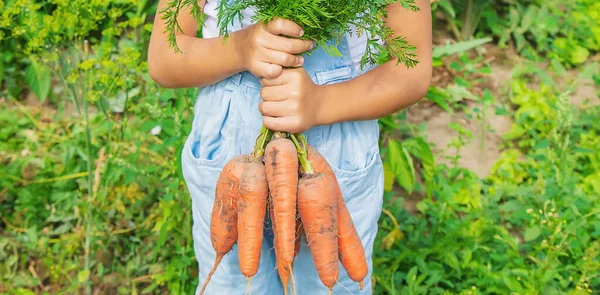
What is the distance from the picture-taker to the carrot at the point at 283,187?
1.35 meters

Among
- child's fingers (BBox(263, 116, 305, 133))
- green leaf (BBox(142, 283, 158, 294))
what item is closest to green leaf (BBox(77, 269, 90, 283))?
green leaf (BBox(142, 283, 158, 294))

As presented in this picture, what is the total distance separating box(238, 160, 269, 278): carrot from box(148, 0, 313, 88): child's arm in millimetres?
197

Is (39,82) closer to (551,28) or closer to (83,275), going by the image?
(83,275)

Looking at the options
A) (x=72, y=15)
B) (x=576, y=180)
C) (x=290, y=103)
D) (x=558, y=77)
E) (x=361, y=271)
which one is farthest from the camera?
(x=558, y=77)

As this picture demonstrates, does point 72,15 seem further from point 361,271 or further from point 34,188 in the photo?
point 361,271

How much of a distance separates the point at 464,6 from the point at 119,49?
174 cm

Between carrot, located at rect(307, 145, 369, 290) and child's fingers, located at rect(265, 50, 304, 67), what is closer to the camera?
child's fingers, located at rect(265, 50, 304, 67)

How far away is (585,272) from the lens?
2.13 metres

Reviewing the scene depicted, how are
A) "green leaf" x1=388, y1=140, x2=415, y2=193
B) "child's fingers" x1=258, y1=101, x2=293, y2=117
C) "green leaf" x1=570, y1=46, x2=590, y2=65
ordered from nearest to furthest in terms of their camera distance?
"child's fingers" x1=258, y1=101, x2=293, y2=117 → "green leaf" x1=388, y1=140, x2=415, y2=193 → "green leaf" x1=570, y1=46, x2=590, y2=65

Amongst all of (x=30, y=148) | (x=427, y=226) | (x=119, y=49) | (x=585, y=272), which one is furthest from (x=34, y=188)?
(x=585, y=272)

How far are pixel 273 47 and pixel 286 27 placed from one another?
5 cm

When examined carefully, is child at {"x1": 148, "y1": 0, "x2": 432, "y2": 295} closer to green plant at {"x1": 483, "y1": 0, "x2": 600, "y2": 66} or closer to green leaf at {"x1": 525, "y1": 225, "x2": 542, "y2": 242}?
green leaf at {"x1": 525, "y1": 225, "x2": 542, "y2": 242}

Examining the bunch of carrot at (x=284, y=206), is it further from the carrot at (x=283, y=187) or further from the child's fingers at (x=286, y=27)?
the child's fingers at (x=286, y=27)

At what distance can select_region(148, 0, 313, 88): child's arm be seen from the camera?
1279 mm
